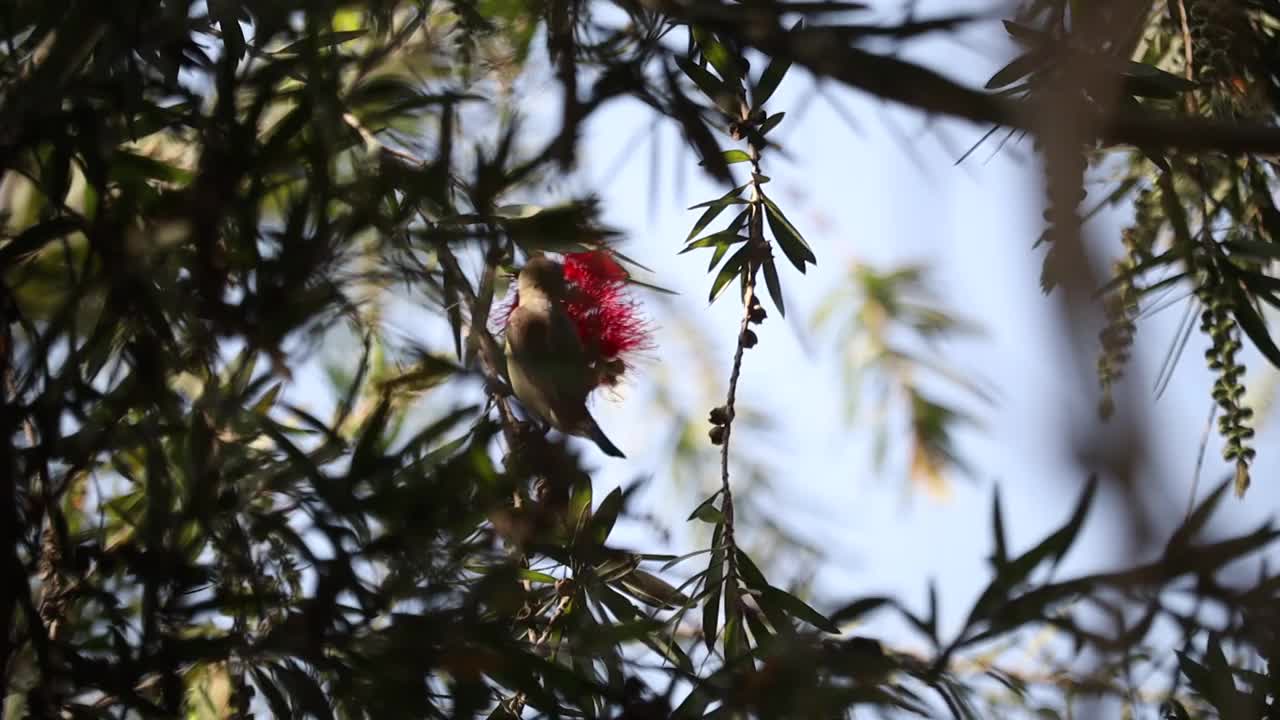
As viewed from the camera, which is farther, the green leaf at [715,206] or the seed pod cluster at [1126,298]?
the green leaf at [715,206]

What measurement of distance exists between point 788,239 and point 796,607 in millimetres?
466

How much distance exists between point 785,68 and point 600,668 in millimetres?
744

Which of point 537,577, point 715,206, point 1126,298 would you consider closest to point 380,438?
point 537,577

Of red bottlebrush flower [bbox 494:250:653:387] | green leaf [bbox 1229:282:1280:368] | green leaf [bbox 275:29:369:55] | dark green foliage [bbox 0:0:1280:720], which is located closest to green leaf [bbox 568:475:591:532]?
dark green foliage [bbox 0:0:1280:720]

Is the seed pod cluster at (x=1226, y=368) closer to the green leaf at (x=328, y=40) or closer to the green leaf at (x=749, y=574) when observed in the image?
the green leaf at (x=749, y=574)

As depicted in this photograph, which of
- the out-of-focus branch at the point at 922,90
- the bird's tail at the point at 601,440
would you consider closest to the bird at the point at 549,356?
the bird's tail at the point at 601,440

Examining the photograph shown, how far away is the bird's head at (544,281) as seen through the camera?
1831 mm

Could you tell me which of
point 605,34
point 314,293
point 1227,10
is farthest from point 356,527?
point 1227,10

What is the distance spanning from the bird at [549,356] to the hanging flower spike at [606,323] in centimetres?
4

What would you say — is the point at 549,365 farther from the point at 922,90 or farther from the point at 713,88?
the point at 922,90

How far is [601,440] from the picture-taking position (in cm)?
195

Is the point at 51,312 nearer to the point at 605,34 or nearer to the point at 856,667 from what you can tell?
the point at 605,34

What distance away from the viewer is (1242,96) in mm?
1625

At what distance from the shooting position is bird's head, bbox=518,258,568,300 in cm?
183
